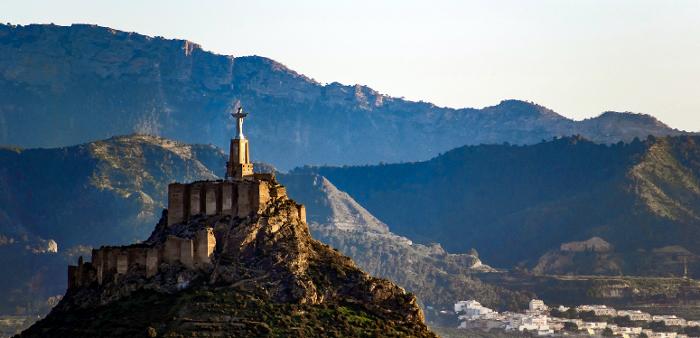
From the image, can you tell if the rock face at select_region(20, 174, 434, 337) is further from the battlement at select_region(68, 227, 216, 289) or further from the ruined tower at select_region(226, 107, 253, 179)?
the ruined tower at select_region(226, 107, 253, 179)

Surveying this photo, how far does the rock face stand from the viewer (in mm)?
159875

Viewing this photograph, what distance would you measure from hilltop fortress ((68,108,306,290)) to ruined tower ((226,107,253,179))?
17 cm

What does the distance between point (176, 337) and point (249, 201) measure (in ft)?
52.5

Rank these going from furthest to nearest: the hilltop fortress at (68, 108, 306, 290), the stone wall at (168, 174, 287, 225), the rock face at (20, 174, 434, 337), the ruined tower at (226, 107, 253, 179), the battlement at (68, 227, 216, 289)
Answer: the ruined tower at (226, 107, 253, 179) → the stone wall at (168, 174, 287, 225) → the hilltop fortress at (68, 108, 306, 290) → the battlement at (68, 227, 216, 289) → the rock face at (20, 174, 434, 337)

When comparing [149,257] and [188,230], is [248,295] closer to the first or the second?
[188,230]

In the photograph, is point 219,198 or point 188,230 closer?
point 188,230

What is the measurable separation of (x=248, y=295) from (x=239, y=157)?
16302 mm

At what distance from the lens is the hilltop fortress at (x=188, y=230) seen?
16450cm

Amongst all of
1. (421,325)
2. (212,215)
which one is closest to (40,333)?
(212,215)

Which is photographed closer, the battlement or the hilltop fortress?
the battlement

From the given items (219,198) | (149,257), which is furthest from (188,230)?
(149,257)

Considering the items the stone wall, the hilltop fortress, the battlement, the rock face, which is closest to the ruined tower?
the hilltop fortress

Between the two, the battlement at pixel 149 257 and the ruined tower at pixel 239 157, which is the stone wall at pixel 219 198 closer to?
the ruined tower at pixel 239 157

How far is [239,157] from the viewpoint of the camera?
174 m
